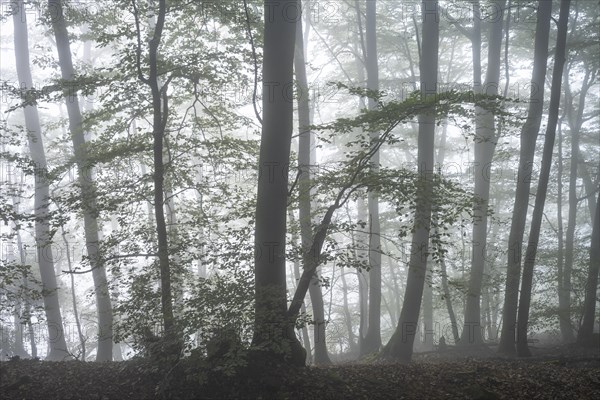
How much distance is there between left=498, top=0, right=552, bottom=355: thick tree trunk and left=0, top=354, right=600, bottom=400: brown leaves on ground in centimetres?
310

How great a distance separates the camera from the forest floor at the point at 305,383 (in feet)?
17.3

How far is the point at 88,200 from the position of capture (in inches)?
235

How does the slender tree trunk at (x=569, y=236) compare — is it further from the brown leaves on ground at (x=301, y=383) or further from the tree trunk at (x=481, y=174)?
the brown leaves on ground at (x=301, y=383)

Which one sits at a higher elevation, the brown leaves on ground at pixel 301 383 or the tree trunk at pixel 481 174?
the tree trunk at pixel 481 174

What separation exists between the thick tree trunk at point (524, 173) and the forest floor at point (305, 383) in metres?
3.00

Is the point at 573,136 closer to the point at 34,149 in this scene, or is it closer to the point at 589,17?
the point at 589,17

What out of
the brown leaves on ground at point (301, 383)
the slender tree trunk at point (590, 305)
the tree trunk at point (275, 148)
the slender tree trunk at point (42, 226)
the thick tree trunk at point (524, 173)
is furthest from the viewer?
the slender tree trunk at point (42, 226)

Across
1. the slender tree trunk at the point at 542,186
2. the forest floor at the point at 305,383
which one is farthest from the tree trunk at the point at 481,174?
the forest floor at the point at 305,383

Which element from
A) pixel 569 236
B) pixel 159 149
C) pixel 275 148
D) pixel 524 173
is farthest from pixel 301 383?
pixel 569 236

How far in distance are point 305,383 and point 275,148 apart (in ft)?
10.0

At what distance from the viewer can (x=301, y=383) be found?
18.0 ft

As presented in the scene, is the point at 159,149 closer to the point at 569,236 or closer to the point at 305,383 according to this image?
the point at 305,383

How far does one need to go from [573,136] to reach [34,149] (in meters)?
17.4

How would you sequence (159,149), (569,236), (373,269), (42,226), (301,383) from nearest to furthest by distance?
1. (301,383)
2. (159,149)
3. (373,269)
4. (42,226)
5. (569,236)
